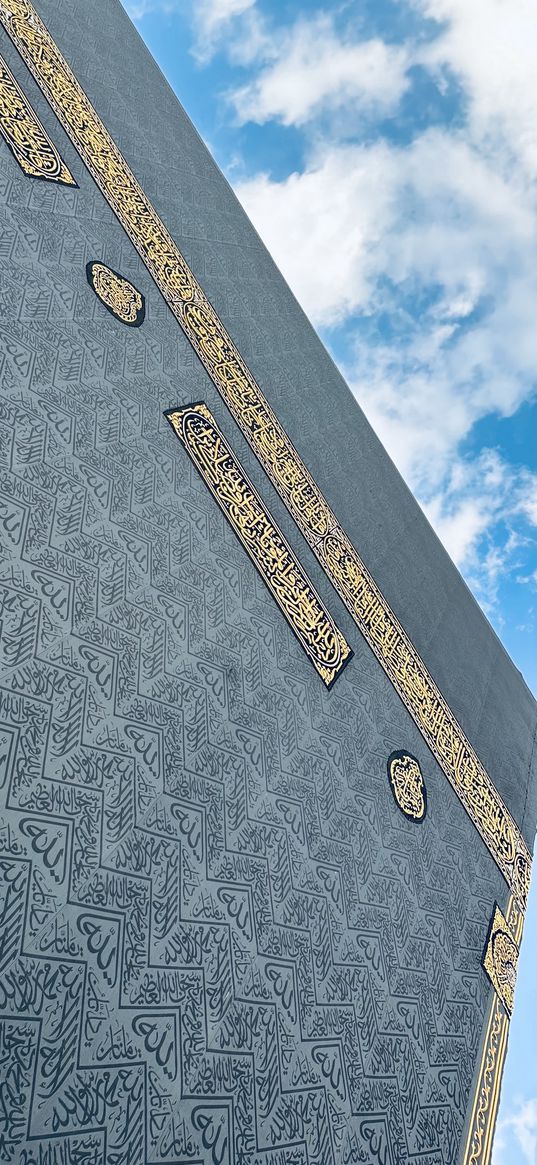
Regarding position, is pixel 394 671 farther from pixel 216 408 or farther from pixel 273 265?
pixel 273 265

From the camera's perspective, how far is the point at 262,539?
6.12 feet

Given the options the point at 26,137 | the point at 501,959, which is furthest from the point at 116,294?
the point at 501,959

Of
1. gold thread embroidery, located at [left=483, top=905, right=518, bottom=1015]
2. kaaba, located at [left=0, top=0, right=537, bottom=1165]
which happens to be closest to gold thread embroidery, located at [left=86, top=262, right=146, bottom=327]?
kaaba, located at [left=0, top=0, right=537, bottom=1165]

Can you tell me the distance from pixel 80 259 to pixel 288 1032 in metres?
1.87

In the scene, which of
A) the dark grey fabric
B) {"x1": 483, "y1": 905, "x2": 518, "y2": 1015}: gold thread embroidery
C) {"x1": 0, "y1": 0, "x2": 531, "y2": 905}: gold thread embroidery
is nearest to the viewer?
{"x1": 483, "y1": 905, "x2": 518, "y2": 1015}: gold thread embroidery

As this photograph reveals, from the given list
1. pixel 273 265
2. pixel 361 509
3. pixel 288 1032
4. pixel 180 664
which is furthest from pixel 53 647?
pixel 273 265

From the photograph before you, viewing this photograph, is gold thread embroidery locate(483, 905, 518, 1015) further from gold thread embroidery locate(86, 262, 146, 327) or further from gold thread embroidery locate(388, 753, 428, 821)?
gold thread embroidery locate(86, 262, 146, 327)

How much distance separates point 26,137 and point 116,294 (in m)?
0.52

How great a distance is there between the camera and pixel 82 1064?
2.85 ft

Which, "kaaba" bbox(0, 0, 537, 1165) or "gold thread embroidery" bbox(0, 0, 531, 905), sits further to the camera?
"gold thread embroidery" bbox(0, 0, 531, 905)

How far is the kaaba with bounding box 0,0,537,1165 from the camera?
961 mm

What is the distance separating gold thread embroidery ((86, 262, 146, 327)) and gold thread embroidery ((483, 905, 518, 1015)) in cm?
198

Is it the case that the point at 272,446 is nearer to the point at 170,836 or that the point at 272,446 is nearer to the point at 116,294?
the point at 116,294

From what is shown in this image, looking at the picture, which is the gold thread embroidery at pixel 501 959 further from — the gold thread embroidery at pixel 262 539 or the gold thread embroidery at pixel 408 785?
the gold thread embroidery at pixel 262 539
